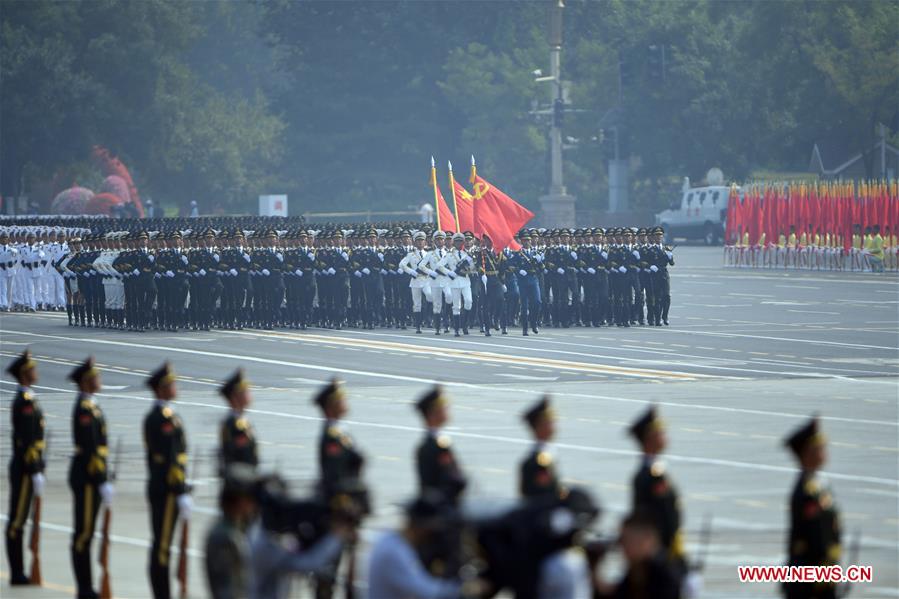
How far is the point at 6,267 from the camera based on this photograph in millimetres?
45344

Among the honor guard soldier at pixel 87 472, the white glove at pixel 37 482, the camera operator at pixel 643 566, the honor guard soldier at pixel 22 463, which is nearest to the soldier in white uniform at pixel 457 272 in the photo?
the honor guard soldier at pixel 22 463

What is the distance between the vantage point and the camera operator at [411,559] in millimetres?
8250

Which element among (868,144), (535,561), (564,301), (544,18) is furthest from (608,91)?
(535,561)

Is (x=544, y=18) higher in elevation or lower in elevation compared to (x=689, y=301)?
higher

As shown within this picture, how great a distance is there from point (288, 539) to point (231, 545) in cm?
41

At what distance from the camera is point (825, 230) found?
6250 cm

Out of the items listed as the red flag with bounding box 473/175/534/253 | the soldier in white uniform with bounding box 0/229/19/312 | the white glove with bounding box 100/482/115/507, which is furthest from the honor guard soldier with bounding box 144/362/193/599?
the soldier in white uniform with bounding box 0/229/19/312

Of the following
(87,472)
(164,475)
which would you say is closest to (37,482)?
(87,472)

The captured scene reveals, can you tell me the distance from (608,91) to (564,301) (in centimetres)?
5855

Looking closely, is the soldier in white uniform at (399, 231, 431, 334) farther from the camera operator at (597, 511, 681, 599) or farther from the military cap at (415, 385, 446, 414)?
the camera operator at (597, 511, 681, 599)

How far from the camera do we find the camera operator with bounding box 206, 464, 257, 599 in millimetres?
8969

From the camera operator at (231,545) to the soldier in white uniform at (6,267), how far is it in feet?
121

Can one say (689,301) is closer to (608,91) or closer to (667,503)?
Result: (667,503)

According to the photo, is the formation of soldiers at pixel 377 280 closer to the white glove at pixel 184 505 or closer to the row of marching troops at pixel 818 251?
the row of marching troops at pixel 818 251
